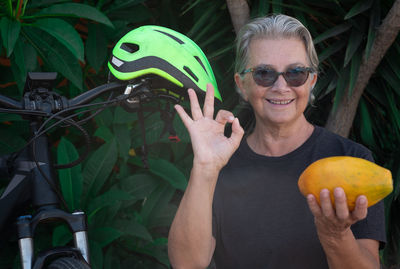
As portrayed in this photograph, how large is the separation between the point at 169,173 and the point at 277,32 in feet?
3.96

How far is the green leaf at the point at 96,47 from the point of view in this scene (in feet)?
9.63

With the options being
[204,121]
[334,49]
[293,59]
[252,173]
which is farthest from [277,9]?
[204,121]

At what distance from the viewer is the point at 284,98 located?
1.95 meters

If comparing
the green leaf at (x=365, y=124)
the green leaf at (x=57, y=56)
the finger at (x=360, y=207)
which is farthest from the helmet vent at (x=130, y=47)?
→ the green leaf at (x=365, y=124)

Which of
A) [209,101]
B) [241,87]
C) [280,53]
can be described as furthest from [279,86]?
[209,101]

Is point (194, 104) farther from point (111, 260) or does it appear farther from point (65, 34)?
point (111, 260)

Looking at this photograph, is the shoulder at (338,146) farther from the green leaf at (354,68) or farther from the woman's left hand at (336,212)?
the green leaf at (354,68)

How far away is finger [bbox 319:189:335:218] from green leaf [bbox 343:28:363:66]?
1.40 metres

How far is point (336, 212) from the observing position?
143cm

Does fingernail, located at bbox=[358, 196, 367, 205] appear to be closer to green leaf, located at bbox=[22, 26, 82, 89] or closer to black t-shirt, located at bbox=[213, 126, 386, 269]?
black t-shirt, located at bbox=[213, 126, 386, 269]

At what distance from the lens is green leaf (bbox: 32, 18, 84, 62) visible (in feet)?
7.19

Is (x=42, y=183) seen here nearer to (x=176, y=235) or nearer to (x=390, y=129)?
(x=176, y=235)

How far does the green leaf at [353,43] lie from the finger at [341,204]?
1.41m

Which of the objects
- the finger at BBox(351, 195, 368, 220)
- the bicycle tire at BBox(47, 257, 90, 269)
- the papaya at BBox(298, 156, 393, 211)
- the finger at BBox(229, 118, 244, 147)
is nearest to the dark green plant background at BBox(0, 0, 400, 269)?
the finger at BBox(229, 118, 244, 147)
